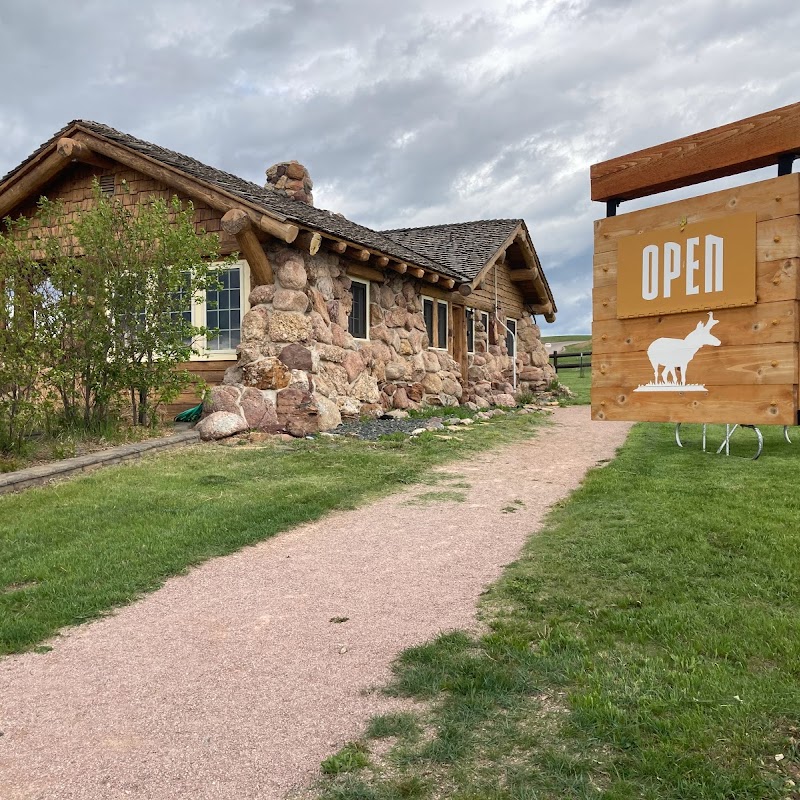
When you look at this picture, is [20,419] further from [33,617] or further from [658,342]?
[658,342]

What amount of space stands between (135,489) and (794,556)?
6.38 metres

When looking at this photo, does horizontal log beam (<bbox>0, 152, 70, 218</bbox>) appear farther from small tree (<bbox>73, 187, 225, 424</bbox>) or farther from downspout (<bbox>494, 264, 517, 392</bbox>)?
downspout (<bbox>494, 264, 517, 392</bbox>)

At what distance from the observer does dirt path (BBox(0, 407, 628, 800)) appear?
2.81 meters

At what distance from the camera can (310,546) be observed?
5938 mm

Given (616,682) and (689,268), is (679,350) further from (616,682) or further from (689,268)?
(616,682)

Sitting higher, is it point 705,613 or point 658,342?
point 658,342

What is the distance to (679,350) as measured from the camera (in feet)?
8.84

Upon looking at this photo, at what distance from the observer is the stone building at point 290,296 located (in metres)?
11.9

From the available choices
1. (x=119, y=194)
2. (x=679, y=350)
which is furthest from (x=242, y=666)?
(x=119, y=194)

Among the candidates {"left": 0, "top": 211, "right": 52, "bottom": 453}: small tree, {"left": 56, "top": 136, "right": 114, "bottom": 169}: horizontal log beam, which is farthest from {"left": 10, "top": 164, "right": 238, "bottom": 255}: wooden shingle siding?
{"left": 0, "top": 211, "right": 52, "bottom": 453}: small tree

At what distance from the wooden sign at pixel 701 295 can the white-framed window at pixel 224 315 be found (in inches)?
424

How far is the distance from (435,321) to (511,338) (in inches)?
228

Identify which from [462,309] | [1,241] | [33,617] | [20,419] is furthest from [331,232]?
[33,617]

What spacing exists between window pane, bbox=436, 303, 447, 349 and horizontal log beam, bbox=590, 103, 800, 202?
1525cm
